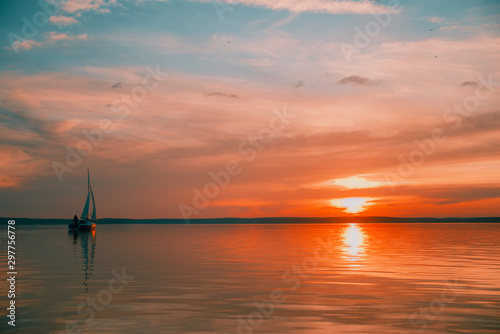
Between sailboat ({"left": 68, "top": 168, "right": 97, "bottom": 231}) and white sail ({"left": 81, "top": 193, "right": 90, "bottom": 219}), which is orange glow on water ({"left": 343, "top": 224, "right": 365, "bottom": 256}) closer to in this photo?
sailboat ({"left": 68, "top": 168, "right": 97, "bottom": 231})

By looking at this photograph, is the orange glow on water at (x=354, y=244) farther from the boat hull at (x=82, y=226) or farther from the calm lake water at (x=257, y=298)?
A: the boat hull at (x=82, y=226)

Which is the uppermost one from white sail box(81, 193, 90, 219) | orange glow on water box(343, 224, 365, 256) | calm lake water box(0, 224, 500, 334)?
white sail box(81, 193, 90, 219)

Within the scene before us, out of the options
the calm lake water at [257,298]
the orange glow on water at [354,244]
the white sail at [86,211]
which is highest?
the white sail at [86,211]

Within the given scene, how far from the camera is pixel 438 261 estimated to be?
38625 millimetres

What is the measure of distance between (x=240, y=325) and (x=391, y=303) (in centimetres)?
800

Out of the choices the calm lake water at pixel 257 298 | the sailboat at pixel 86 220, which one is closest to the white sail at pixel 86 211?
the sailboat at pixel 86 220

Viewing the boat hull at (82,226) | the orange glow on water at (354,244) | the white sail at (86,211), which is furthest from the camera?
the white sail at (86,211)

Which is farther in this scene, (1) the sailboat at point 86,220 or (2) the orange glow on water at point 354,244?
(1) the sailboat at point 86,220

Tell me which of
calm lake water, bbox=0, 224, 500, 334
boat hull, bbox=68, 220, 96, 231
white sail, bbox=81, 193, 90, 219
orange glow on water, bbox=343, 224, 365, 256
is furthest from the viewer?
white sail, bbox=81, 193, 90, 219

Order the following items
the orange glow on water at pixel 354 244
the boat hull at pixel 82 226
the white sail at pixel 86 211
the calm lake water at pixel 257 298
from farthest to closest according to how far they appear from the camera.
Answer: the white sail at pixel 86 211 → the boat hull at pixel 82 226 → the orange glow on water at pixel 354 244 → the calm lake water at pixel 257 298

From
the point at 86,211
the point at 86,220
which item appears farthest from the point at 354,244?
the point at 86,211

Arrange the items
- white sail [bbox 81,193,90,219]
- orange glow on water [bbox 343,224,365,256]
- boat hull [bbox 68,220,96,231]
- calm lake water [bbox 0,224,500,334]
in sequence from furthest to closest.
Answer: white sail [bbox 81,193,90,219]
boat hull [bbox 68,220,96,231]
orange glow on water [bbox 343,224,365,256]
calm lake water [bbox 0,224,500,334]

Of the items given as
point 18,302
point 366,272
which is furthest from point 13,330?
point 366,272

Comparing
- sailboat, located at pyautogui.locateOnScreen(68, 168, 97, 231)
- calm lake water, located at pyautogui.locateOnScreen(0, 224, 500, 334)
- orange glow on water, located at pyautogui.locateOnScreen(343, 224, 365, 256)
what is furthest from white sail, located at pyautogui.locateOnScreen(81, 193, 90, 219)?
calm lake water, located at pyautogui.locateOnScreen(0, 224, 500, 334)
